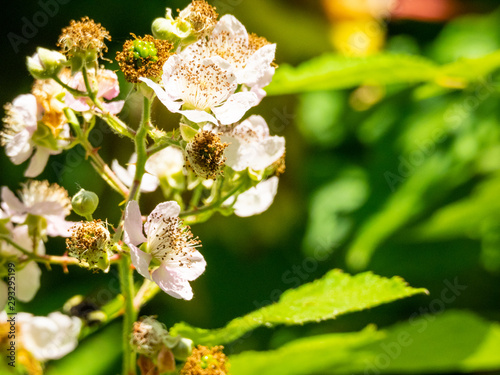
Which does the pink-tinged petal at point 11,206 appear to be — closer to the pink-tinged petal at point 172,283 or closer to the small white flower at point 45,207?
the small white flower at point 45,207

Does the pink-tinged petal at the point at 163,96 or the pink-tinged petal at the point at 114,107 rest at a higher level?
the pink-tinged petal at the point at 114,107

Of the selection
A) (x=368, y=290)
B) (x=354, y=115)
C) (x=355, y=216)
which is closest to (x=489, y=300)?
(x=355, y=216)

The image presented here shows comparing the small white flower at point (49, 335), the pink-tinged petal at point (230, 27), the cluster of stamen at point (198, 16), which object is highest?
the pink-tinged petal at point (230, 27)

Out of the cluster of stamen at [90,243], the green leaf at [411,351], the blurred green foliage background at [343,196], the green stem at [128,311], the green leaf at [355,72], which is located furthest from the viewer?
the blurred green foliage background at [343,196]

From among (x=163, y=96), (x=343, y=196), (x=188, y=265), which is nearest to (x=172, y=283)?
(x=188, y=265)

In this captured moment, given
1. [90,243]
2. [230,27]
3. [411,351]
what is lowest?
[90,243]

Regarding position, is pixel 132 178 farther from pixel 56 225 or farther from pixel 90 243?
pixel 90 243

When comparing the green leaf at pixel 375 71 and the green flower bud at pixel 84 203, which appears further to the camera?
the green leaf at pixel 375 71

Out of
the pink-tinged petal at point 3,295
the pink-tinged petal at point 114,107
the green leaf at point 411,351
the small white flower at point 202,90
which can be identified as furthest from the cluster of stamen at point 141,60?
the green leaf at point 411,351
